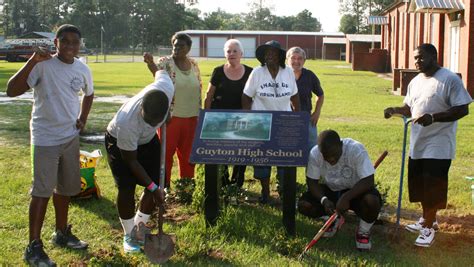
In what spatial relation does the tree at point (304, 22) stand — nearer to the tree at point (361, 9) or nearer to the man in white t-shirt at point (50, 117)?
the tree at point (361, 9)

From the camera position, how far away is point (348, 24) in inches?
3866

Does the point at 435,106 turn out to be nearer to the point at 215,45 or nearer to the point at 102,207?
the point at 102,207

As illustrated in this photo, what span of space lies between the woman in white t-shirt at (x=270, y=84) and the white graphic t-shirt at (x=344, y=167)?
1068 millimetres

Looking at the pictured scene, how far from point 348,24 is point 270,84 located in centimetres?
9598

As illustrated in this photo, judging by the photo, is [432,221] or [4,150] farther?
[4,150]

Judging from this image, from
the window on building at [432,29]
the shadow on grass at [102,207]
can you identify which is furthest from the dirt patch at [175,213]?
the window on building at [432,29]

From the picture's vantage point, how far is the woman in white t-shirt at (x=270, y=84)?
5.87 m

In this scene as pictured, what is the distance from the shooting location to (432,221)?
5047 mm

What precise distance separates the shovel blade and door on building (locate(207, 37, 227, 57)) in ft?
222

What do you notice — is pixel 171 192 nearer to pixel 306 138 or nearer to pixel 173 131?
pixel 173 131

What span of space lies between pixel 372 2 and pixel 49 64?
97.9m

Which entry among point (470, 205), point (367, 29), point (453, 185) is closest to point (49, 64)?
point (470, 205)

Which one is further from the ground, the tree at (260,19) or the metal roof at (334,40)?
the tree at (260,19)

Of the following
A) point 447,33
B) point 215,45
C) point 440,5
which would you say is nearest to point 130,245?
point 440,5
